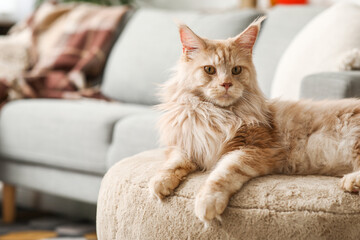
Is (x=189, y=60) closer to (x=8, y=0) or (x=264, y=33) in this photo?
(x=264, y=33)

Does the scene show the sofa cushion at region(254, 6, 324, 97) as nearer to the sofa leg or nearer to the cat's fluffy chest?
the cat's fluffy chest

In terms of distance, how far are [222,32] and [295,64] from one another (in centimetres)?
43

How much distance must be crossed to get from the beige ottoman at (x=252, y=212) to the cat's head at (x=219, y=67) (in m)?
0.22

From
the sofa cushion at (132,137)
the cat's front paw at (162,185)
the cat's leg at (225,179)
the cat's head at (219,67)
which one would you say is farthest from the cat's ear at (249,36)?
the sofa cushion at (132,137)

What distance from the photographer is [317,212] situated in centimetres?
106

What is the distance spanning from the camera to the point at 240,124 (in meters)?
1.28

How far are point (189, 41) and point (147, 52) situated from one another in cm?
149

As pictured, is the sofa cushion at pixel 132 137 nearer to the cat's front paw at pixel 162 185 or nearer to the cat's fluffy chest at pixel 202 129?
the cat's fluffy chest at pixel 202 129

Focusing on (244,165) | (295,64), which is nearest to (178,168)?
(244,165)

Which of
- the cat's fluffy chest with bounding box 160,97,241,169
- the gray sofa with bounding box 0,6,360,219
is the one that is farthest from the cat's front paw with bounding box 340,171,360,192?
the gray sofa with bounding box 0,6,360,219

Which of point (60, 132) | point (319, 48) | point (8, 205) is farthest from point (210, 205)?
point (8, 205)

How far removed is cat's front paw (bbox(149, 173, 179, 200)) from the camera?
3.80 ft

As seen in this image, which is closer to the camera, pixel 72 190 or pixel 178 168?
pixel 178 168

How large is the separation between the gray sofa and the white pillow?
0.38 ft
